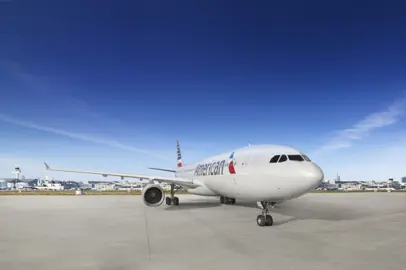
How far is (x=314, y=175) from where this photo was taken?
1103 centimetres

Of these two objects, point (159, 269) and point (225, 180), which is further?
point (225, 180)

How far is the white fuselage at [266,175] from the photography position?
11.2 metres

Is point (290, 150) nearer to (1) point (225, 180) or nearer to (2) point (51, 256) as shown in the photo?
(1) point (225, 180)

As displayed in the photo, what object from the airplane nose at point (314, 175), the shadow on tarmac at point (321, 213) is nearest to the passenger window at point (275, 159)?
the airplane nose at point (314, 175)

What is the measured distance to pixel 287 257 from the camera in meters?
7.16

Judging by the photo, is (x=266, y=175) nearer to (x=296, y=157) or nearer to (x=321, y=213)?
(x=296, y=157)

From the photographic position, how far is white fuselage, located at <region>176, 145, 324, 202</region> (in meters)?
11.2

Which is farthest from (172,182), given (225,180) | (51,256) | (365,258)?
(365,258)

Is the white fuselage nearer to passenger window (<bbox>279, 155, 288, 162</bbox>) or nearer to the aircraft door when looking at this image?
the aircraft door

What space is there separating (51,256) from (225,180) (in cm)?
1031

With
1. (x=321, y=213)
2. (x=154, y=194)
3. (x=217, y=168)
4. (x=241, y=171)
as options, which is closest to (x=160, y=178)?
(x=154, y=194)

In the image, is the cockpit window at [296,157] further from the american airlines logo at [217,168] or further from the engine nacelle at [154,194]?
the engine nacelle at [154,194]

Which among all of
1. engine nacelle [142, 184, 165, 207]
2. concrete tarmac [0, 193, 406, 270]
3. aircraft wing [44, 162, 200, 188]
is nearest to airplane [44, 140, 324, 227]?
engine nacelle [142, 184, 165, 207]

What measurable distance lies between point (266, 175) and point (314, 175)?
1915mm
